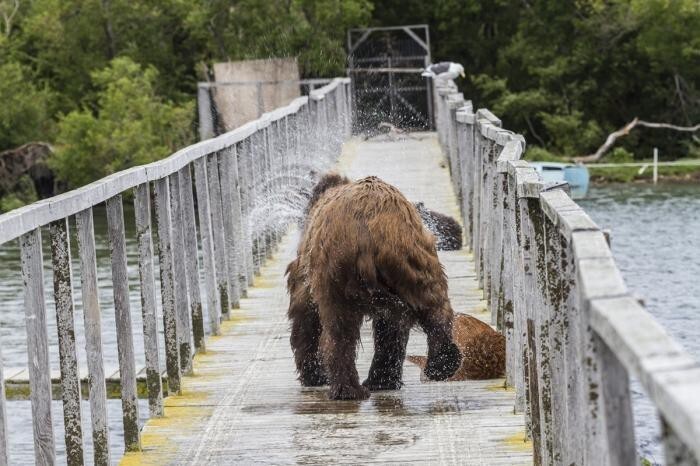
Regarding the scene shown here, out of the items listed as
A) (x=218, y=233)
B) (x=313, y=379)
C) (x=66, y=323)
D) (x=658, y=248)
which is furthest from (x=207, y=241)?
(x=658, y=248)

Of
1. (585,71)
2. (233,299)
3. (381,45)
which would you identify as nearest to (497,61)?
(585,71)

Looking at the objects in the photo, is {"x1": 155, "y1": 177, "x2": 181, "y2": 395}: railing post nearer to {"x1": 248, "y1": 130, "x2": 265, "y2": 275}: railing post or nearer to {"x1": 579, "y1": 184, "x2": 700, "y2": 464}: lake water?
{"x1": 248, "y1": 130, "x2": 265, "y2": 275}: railing post

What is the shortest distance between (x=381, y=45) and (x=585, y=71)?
851 cm

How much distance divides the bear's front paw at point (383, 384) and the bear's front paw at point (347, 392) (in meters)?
0.30

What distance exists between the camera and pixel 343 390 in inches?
254

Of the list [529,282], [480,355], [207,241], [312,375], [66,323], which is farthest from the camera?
[207,241]

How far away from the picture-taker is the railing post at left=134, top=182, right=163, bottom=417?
20.0 feet

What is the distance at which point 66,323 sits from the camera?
4.80 metres

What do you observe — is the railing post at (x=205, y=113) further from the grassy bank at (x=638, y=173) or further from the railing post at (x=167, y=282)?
the railing post at (x=167, y=282)

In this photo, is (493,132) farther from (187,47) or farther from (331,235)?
(187,47)

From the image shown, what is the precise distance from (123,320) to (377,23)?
47.7 m

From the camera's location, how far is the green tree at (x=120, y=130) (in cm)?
4594

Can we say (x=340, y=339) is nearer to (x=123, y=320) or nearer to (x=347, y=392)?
(x=347, y=392)

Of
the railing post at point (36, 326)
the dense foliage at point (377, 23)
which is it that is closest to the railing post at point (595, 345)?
the railing post at point (36, 326)
